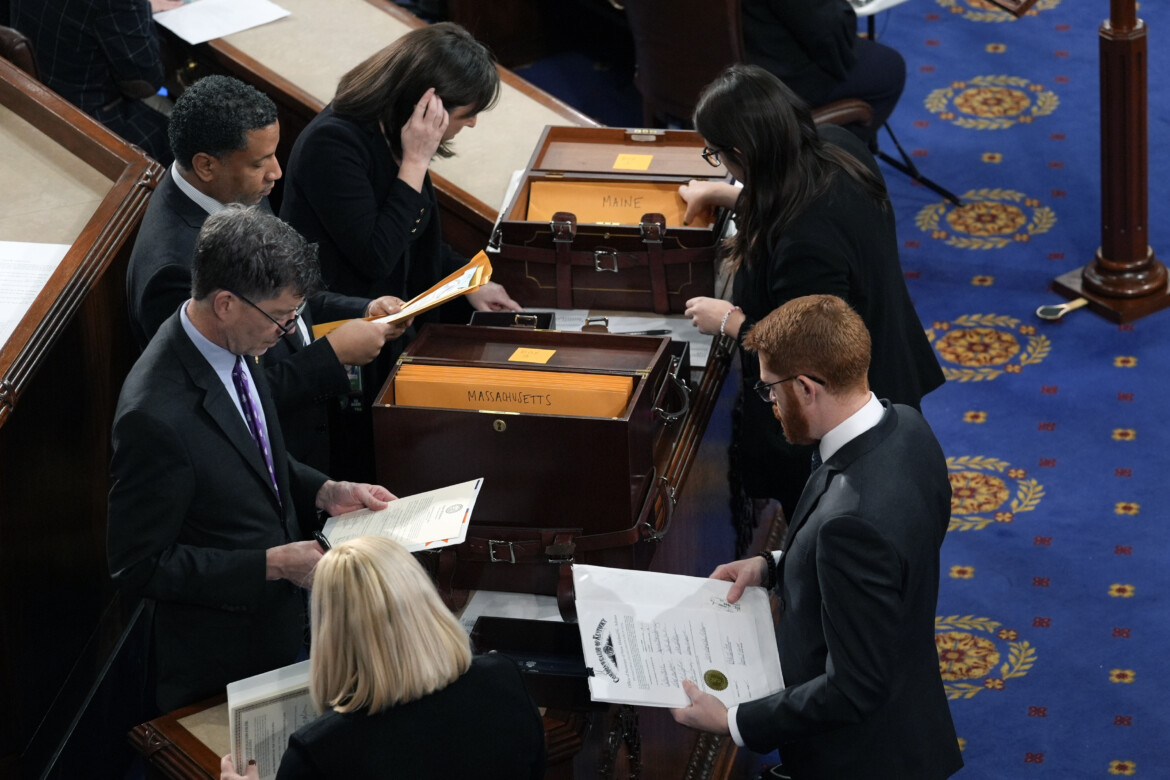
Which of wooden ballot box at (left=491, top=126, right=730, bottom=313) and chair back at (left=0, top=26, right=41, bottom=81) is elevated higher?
chair back at (left=0, top=26, right=41, bottom=81)

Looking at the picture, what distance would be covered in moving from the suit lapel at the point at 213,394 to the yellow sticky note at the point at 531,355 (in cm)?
61

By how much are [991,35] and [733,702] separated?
5.50 metres

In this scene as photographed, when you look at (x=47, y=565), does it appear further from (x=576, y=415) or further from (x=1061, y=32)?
(x=1061, y=32)

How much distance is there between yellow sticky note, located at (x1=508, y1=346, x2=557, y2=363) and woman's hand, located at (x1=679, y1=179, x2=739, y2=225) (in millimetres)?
744

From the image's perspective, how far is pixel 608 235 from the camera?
342cm

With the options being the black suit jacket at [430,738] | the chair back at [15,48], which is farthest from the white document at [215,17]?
the black suit jacket at [430,738]

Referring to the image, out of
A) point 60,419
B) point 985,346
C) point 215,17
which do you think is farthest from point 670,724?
point 215,17

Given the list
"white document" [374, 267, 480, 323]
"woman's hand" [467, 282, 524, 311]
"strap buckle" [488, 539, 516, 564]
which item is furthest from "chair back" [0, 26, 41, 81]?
"strap buckle" [488, 539, 516, 564]

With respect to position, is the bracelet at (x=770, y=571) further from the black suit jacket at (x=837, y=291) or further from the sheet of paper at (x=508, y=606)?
the black suit jacket at (x=837, y=291)

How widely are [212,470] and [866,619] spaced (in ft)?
3.93

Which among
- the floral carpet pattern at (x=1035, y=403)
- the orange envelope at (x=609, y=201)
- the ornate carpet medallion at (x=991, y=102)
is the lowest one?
the floral carpet pattern at (x=1035, y=403)

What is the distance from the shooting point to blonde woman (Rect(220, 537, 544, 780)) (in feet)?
6.60

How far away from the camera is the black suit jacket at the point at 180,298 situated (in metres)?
2.83

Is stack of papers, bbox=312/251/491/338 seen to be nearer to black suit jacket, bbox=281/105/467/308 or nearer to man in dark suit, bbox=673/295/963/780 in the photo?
black suit jacket, bbox=281/105/467/308
